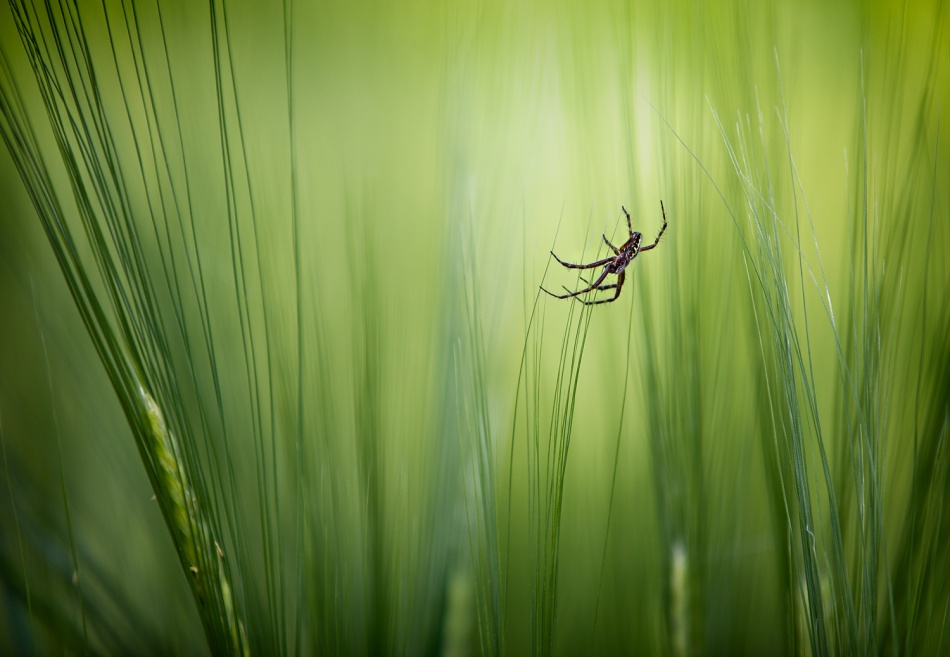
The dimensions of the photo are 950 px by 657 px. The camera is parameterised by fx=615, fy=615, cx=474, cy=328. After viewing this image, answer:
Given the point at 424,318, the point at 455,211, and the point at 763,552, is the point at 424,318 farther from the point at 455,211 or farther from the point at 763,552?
the point at 763,552

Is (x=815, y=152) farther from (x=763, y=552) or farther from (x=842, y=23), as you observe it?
(x=763, y=552)

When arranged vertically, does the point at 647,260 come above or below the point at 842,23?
below

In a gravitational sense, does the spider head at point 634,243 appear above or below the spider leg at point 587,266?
above

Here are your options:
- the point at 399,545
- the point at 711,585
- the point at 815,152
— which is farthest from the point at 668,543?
the point at 815,152

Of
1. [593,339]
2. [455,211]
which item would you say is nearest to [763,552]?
[593,339]

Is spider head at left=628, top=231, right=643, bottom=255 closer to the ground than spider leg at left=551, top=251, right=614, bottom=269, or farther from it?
farther from it

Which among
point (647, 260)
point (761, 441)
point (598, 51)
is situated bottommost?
point (761, 441)
